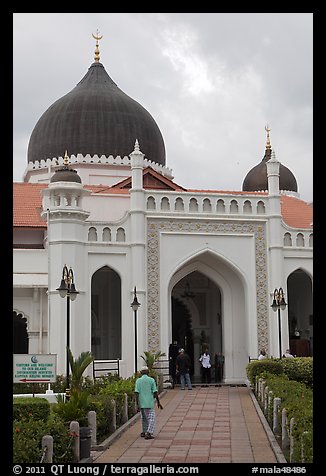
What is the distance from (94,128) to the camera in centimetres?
3077

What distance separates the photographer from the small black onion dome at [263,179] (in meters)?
34.5

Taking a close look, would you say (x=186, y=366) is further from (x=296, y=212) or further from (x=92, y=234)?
(x=296, y=212)

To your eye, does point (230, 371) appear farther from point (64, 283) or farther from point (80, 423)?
point (80, 423)

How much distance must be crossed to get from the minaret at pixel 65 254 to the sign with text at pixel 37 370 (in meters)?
6.99

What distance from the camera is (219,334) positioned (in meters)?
29.7

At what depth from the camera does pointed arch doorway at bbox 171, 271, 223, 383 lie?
2992cm

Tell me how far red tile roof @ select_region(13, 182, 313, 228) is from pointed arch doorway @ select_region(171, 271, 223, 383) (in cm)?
380

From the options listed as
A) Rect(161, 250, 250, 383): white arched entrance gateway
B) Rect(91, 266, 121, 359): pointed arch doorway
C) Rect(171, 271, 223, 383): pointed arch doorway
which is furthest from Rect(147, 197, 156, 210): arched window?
Rect(171, 271, 223, 383): pointed arch doorway

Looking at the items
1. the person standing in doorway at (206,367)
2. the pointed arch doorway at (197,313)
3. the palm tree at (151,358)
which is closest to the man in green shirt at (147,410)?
the palm tree at (151,358)

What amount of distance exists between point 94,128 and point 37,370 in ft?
52.0

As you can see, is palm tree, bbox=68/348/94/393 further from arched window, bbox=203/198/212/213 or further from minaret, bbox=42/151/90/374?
arched window, bbox=203/198/212/213
